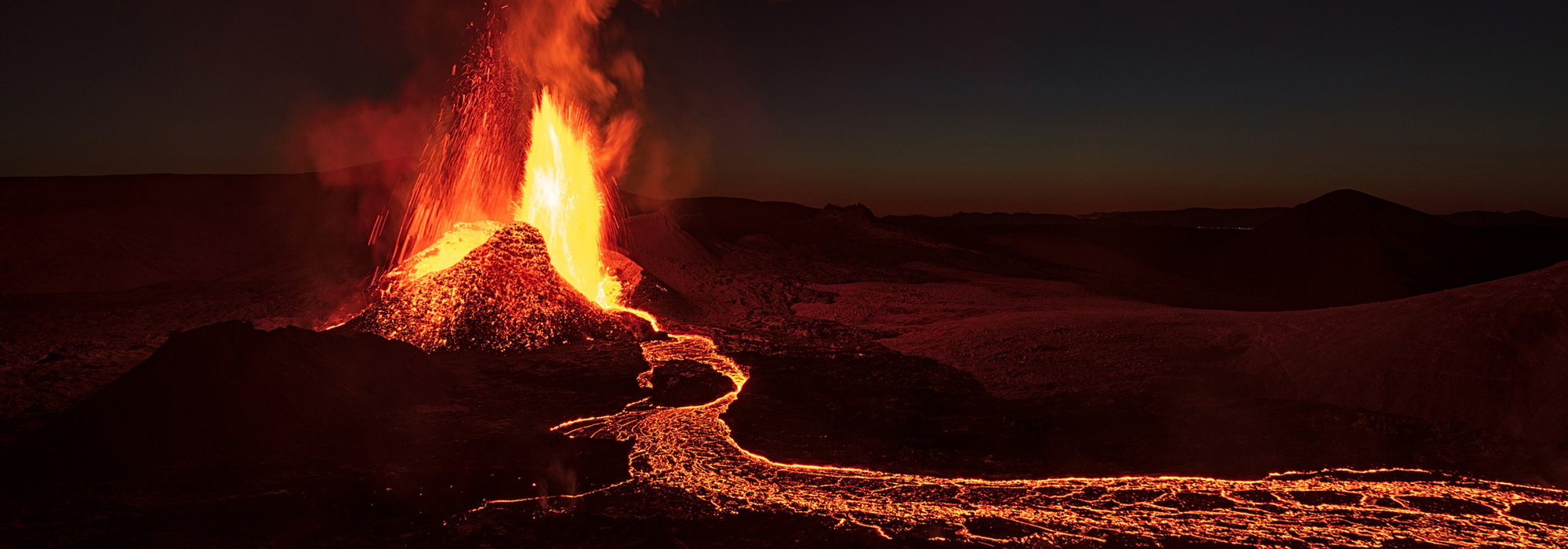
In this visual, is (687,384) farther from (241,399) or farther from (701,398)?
(241,399)

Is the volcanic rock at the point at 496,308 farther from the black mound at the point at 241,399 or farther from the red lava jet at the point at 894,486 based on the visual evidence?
the black mound at the point at 241,399

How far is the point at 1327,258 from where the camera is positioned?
3172cm

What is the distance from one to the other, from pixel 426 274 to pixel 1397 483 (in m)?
13.9

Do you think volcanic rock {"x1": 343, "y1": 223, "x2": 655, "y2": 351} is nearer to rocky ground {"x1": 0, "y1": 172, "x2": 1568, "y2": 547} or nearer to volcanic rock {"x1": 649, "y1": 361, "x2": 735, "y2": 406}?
rocky ground {"x1": 0, "y1": 172, "x2": 1568, "y2": 547}

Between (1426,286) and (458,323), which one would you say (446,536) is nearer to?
(458,323)

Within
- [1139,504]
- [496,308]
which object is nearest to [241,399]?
[496,308]

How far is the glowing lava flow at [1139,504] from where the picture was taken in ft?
19.2

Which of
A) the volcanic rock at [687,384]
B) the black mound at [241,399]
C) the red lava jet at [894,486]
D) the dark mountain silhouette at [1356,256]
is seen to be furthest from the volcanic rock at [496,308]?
the dark mountain silhouette at [1356,256]

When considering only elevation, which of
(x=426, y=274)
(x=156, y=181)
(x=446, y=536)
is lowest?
(x=446, y=536)

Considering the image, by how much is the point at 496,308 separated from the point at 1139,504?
10.5 m

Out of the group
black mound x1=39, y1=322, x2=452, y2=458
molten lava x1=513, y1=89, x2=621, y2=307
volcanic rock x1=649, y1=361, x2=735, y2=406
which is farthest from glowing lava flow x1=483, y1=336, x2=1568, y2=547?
molten lava x1=513, y1=89, x2=621, y2=307

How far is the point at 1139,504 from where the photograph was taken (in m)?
6.49

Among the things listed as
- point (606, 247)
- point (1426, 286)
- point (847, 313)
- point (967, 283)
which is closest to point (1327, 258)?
point (1426, 286)

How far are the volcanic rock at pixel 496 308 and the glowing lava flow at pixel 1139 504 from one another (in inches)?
245
